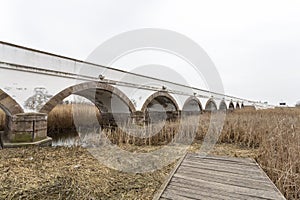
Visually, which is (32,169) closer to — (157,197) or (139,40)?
(157,197)

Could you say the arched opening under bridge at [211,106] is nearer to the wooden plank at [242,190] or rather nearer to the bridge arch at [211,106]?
Result: the bridge arch at [211,106]

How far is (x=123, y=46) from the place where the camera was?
816 centimetres

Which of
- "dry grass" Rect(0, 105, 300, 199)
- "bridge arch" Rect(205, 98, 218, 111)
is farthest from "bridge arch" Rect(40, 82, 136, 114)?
"bridge arch" Rect(205, 98, 218, 111)

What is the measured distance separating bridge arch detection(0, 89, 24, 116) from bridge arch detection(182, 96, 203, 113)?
453 inches

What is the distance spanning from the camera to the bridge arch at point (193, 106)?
14921 millimetres

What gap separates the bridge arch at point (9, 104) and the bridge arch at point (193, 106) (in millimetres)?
11509

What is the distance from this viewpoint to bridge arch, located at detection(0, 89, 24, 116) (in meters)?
4.77

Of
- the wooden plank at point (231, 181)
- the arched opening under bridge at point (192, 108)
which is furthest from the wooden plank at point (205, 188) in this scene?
the arched opening under bridge at point (192, 108)

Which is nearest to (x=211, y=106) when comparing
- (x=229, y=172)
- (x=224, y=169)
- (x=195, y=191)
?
(x=224, y=169)

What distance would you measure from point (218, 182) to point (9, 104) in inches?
209

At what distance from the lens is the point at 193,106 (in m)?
17.4

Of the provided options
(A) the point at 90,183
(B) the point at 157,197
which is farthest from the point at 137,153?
(B) the point at 157,197

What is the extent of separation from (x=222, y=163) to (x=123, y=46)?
A: 6.56m

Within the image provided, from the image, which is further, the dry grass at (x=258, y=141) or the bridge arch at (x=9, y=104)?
the bridge arch at (x=9, y=104)
